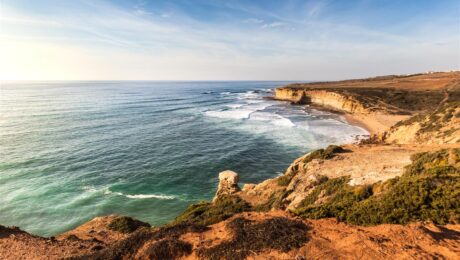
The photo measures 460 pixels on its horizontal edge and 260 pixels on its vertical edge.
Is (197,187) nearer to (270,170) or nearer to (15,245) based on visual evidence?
(270,170)

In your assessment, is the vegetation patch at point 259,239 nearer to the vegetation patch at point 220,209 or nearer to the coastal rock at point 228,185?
the vegetation patch at point 220,209

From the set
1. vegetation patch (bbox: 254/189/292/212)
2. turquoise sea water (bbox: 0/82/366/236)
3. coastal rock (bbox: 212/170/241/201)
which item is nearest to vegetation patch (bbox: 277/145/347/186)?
vegetation patch (bbox: 254/189/292/212)

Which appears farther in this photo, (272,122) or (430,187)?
(272,122)

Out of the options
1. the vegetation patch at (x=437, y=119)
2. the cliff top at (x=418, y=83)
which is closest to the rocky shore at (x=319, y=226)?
the vegetation patch at (x=437, y=119)

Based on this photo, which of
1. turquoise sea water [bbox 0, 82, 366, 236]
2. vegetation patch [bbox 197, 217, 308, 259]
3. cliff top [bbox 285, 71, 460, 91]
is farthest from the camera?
cliff top [bbox 285, 71, 460, 91]

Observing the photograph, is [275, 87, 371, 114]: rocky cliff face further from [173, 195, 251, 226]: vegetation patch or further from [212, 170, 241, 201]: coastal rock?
[173, 195, 251, 226]: vegetation patch

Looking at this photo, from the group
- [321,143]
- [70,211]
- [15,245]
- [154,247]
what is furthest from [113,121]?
[154,247]
